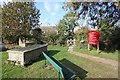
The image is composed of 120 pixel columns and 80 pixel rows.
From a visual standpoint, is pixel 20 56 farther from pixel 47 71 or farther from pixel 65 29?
pixel 65 29

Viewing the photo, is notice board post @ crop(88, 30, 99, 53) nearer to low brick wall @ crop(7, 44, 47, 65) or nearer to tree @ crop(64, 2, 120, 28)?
tree @ crop(64, 2, 120, 28)

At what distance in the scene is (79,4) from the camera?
587 inches

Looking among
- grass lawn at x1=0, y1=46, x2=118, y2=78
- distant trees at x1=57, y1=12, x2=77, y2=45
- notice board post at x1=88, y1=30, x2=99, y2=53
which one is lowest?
grass lawn at x1=0, y1=46, x2=118, y2=78

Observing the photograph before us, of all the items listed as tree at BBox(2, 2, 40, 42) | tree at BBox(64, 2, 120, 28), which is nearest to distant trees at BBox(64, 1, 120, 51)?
tree at BBox(64, 2, 120, 28)

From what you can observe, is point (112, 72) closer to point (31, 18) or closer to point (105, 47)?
point (105, 47)

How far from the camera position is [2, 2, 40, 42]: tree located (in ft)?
80.5

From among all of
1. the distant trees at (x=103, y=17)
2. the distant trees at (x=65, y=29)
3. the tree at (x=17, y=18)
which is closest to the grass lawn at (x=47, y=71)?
the distant trees at (x=103, y=17)

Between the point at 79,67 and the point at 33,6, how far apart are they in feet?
61.5

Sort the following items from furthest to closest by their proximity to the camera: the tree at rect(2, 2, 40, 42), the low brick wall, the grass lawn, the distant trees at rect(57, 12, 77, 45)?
the distant trees at rect(57, 12, 77, 45) → the tree at rect(2, 2, 40, 42) → the low brick wall → the grass lawn

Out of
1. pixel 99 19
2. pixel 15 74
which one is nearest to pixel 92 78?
pixel 15 74

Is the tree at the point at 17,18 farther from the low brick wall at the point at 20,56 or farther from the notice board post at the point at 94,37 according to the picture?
the low brick wall at the point at 20,56

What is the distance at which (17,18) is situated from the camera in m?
24.9

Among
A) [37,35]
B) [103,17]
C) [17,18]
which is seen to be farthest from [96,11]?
[37,35]

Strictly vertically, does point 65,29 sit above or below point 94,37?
above
